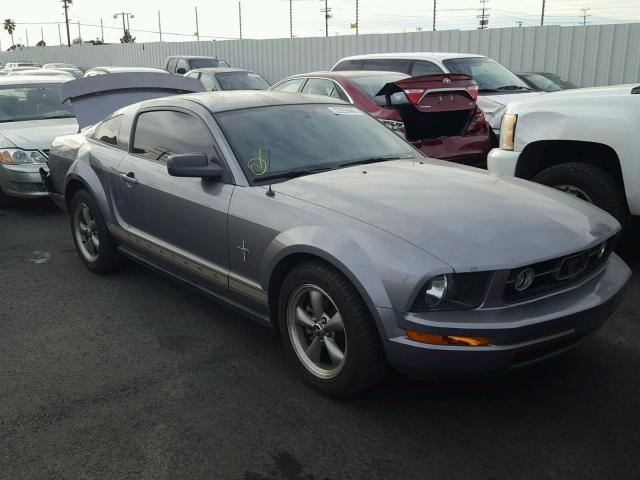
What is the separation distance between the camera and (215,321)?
434 centimetres

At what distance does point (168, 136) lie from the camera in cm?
437

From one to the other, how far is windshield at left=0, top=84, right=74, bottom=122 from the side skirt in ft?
14.9

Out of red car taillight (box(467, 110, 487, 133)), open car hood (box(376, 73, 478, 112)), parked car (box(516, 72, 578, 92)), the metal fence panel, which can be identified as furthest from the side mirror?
the metal fence panel

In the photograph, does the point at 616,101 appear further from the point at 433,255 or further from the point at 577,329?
the point at 433,255

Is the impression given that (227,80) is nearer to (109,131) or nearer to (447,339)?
(109,131)

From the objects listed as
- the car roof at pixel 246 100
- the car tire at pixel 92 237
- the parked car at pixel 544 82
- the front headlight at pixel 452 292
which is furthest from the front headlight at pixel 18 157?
the parked car at pixel 544 82

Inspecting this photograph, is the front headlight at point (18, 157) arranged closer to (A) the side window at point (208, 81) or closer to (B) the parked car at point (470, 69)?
(B) the parked car at point (470, 69)

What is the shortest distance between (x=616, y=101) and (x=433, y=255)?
288 cm

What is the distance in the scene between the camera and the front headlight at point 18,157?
739 cm

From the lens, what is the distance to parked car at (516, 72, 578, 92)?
12203 mm

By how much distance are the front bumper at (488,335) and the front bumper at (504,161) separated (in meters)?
2.74

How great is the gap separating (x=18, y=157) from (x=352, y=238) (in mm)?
5889

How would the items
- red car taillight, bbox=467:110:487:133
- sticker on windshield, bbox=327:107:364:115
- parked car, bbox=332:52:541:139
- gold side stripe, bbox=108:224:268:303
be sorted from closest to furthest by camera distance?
gold side stripe, bbox=108:224:268:303, sticker on windshield, bbox=327:107:364:115, red car taillight, bbox=467:110:487:133, parked car, bbox=332:52:541:139

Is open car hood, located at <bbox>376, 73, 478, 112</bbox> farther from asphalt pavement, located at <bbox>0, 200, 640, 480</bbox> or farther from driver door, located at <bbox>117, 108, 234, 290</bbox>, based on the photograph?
asphalt pavement, located at <bbox>0, 200, 640, 480</bbox>
